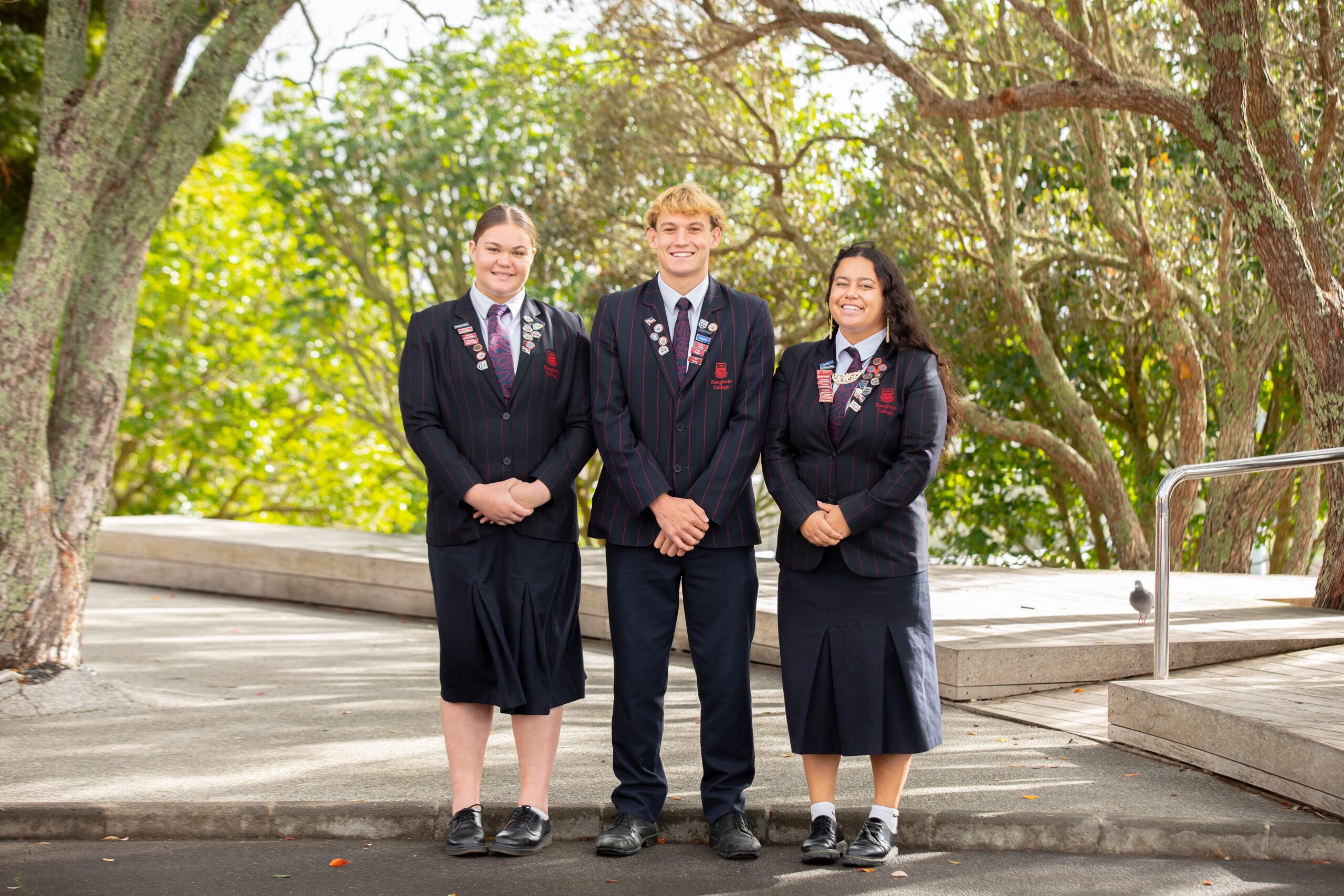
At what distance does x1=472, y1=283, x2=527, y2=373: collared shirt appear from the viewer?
12.9 feet

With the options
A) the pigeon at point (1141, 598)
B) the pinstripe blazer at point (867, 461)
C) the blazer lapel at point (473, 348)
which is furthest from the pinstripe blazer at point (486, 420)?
the pigeon at point (1141, 598)

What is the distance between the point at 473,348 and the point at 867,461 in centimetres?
131

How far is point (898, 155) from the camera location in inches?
471

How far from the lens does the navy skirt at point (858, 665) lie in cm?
371

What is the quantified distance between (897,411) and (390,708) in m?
3.13

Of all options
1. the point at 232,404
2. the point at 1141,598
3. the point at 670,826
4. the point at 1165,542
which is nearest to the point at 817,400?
the point at 670,826

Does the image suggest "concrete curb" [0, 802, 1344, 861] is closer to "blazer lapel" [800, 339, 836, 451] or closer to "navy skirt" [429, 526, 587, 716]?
"navy skirt" [429, 526, 587, 716]

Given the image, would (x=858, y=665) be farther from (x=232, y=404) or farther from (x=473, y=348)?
(x=232, y=404)

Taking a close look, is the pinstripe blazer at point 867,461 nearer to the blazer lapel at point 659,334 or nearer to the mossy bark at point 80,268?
the blazer lapel at point 659,334

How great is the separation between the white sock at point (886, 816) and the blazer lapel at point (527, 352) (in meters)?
→ 1.73

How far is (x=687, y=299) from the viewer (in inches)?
153

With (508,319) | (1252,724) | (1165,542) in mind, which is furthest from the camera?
(1165,542)

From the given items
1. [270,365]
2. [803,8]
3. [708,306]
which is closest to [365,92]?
[270,365]

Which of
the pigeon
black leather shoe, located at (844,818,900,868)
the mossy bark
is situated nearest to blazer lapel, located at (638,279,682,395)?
black leather shoe, located at (844,818,900,868)
